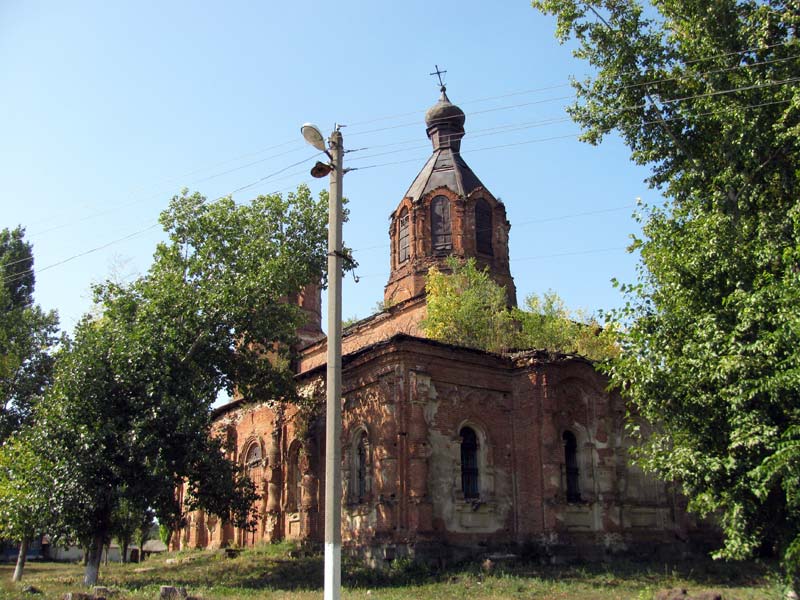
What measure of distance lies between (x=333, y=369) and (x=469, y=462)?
10.6m

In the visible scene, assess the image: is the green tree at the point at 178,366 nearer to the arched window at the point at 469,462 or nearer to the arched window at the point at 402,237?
the arched window at the point at 469,462

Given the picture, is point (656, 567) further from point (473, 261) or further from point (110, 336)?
point (110, 336)

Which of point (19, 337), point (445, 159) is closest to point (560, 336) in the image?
point (445, 159)

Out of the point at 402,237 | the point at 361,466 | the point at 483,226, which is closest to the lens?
the point at 361,466

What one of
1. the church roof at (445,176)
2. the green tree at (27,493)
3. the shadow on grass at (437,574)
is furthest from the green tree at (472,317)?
the green tree at (27,493)

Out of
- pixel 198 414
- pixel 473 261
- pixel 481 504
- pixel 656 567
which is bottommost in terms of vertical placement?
pixel 656 567

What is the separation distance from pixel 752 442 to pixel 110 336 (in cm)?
1489

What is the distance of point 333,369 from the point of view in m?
10.3

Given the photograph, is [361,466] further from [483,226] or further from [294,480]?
[483,226]

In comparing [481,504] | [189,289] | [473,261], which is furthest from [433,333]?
[189,289]

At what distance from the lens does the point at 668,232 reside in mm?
13234

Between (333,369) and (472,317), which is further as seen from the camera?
(472,317)

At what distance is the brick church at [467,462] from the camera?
1866cm

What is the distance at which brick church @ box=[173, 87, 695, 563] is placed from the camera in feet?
61.2
